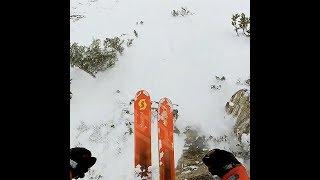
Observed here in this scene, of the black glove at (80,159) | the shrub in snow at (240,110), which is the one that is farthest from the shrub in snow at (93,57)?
the black glove at (80,159)

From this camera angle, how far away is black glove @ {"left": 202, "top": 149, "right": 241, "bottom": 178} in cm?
205

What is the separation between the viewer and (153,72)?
8.73 meters

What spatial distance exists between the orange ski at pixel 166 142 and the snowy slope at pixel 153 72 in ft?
1.27

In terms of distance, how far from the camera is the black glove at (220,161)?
6.73ft

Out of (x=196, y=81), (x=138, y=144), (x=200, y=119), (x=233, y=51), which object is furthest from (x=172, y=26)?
(x=138, y=144)

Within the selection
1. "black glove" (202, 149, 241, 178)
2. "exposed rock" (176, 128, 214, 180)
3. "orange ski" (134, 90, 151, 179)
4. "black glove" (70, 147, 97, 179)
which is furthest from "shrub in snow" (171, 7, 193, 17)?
"black glove" (70, 147, 97, 179)

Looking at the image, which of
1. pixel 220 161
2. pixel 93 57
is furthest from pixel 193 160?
pixel 220 161

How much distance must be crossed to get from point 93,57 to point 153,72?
4.34 feet

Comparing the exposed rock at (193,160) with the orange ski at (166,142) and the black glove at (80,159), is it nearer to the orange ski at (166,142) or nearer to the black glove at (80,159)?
the orange ski at (166,142)

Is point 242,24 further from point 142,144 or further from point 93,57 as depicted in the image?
point 142,144

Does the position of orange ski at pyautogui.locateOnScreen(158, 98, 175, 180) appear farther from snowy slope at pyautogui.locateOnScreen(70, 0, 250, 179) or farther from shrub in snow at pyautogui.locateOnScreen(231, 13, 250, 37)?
shrub in snow at pyautogui.locateOnScreen(231, 13, 250, 37)

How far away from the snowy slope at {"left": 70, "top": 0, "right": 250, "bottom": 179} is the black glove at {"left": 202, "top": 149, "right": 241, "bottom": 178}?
469 centimetres
